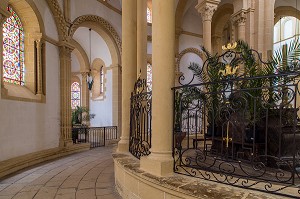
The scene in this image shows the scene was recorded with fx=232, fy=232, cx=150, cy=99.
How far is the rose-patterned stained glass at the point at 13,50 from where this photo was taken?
7027 millimetres

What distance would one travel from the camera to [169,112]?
10.1ft

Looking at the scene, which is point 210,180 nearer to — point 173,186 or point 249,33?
point 173,186

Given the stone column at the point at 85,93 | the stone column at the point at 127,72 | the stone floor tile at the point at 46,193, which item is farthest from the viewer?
the stone column at the point at 85,93

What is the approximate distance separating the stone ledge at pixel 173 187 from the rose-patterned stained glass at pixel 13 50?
548 centimetres

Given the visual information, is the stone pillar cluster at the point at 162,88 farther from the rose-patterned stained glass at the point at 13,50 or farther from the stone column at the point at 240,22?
the stone column at the point at 240,22

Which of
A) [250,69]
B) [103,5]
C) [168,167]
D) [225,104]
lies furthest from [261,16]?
[168,167]

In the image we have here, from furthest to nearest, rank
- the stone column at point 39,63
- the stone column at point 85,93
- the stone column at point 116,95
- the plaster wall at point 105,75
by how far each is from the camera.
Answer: the stone column at point 85,93 < the plaster wall at point 105,75 < the stone column at point 116,95 < the stone column at point 39,63

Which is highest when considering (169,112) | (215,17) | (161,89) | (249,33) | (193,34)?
(215,17)

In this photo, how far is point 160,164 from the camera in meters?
2.92

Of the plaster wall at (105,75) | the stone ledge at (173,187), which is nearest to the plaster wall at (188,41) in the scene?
the plaster wall at (105,75)

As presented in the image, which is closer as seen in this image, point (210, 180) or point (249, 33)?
point (210, 180)

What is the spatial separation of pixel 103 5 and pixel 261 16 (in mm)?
7289

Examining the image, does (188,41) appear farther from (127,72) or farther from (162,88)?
(162,88)

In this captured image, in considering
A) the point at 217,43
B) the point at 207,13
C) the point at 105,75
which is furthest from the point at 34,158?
the point at 217,43
